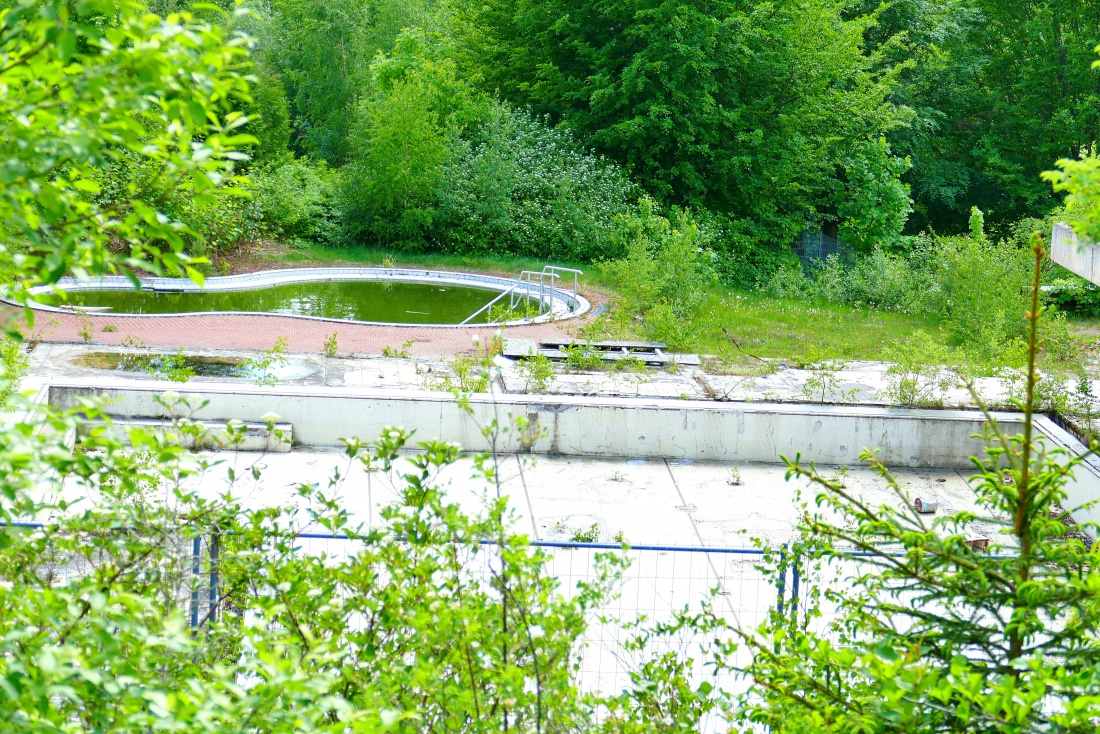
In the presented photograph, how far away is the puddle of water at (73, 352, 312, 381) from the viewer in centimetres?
1199

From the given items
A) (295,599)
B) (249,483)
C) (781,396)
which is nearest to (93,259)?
(295,599)

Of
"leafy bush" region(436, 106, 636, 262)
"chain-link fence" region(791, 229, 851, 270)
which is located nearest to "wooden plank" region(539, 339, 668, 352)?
"leafy bush" region(436, 106, 636, 262)

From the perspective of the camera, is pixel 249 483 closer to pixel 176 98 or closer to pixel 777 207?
pixel 176 98

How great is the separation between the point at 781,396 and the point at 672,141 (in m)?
15.7

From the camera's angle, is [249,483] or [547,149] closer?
[249,483]

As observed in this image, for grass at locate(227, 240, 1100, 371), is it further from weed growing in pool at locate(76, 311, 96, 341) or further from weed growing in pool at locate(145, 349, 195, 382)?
weed growing in pool at locate(145, 349, 195, 382)

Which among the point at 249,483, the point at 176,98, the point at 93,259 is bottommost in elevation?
the point at 249,483

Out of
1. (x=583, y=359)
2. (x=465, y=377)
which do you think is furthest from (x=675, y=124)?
(x=465, y=377)

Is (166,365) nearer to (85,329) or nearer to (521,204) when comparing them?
(85,329)

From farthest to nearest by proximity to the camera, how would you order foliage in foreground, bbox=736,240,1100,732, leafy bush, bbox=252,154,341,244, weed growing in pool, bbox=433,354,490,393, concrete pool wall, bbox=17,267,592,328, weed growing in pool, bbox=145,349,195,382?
leafy bush, bbox=252,154,341,244, concrete pool wall, bbox=17,267,592,328, weed growing in pool, bbox=433,354,490,393, weed growing in pool, bbox=145,349,195,382, foliage in foreground, bbox=736,240,1100,732

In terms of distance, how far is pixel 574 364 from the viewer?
12875 millimetres

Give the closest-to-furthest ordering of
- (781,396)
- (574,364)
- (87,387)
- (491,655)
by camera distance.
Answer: (491,655), (87,387), (781,396), (574,364)

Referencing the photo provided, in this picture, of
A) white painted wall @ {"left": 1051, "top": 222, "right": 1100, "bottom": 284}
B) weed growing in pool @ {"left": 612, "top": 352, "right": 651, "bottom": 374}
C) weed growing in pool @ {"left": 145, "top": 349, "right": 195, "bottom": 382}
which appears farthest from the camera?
weed growing in pool @ {"left": 612, "top": 352, "right": 651, "bottom": 374}

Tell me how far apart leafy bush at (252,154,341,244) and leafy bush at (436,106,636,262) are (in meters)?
2.71
